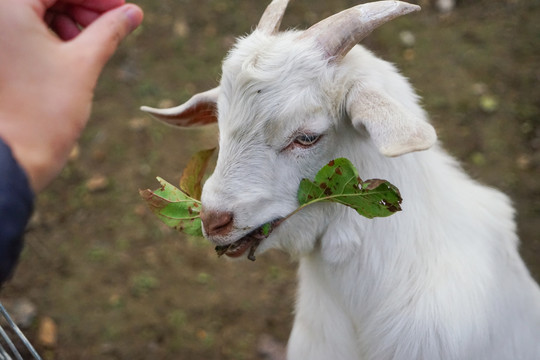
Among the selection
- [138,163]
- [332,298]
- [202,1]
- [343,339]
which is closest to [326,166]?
[332,298]

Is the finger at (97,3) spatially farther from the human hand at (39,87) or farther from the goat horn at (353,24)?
the goat horn at (353,24)

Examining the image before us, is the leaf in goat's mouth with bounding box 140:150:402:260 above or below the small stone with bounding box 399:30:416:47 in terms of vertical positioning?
above

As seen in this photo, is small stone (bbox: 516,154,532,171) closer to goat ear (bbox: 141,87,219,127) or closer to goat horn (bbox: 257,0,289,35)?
goat ear (bbox: 141,87,219,127)

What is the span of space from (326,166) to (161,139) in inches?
120

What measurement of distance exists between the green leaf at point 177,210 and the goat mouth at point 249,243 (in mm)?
145

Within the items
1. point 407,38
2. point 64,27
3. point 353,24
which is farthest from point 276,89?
point 407,38

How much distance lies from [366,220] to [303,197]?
0.29 metres

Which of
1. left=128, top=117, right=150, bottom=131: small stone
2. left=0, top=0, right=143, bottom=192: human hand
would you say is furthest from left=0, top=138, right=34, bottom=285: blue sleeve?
left=128, top=117, right=150, bottom=131: small stone

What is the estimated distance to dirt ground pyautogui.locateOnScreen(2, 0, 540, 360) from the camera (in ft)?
13.0

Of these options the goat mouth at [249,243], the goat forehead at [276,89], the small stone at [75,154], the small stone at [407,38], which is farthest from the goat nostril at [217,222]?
the small stone at [407,38]

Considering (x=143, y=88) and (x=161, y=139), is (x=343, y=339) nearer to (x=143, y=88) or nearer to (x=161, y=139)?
(x=161, y=139)

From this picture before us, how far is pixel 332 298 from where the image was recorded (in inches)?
100.0

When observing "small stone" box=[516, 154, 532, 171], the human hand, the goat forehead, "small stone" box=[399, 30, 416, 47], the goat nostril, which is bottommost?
"small stone" box=[516, 154, 532, 171]

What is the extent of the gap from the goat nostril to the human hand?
653 mm
